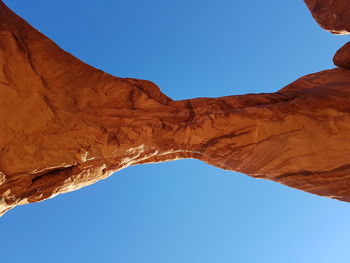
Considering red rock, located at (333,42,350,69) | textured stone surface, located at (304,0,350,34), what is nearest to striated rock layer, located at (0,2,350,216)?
red rock, located at (333,42,350,69)

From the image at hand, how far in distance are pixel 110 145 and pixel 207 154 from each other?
7.60 feet

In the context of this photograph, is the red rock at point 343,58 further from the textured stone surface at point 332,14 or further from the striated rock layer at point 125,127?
the textured stone surface at point 332,14

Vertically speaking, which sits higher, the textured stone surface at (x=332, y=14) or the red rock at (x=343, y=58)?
the textured stone surface at (x=332, y=14)

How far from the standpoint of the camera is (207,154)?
6566 mm

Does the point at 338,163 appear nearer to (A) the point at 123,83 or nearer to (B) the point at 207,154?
(B) the point at 207,154

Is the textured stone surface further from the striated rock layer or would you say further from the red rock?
the striated rock layer

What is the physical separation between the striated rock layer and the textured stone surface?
3.12 meters

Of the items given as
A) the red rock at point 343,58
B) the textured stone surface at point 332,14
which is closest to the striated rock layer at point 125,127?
the red rock at point 343,58

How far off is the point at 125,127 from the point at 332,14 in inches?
312

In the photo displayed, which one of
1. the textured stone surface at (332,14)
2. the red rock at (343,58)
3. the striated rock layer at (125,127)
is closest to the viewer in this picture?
the striated rock layer at (125,127)

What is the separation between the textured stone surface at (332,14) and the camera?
855cm

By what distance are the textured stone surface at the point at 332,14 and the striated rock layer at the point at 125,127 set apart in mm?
3125

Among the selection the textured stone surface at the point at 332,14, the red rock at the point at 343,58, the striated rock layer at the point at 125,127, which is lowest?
the striated rock layer at the point at 125,127

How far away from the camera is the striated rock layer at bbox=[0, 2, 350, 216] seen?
5.14 metres
